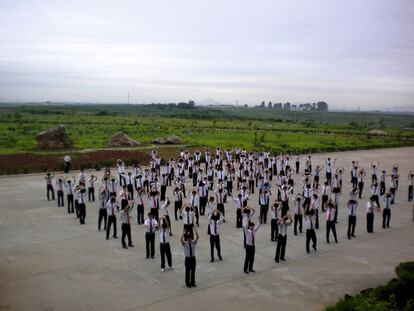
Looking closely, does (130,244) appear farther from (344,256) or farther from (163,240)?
(344,256)

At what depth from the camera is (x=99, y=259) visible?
1216 centimetres

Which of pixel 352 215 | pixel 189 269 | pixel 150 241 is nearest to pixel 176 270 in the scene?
pixel 189 269

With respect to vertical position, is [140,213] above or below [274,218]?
below

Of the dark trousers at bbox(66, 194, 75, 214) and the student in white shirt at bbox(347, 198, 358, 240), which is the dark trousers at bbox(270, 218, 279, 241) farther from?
the dark trousers at bbox(66, 194, 75, 214)

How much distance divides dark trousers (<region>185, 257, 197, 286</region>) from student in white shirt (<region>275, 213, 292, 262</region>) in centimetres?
293

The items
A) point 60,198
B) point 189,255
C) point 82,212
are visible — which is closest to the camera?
point 189,255

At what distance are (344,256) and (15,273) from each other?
960 cm

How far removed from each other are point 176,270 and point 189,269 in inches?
46.5

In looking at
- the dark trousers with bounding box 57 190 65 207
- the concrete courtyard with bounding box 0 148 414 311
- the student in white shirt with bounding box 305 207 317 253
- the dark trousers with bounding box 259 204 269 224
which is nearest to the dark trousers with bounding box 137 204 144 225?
the concrete courtyard with bounding box 0 148 414 311

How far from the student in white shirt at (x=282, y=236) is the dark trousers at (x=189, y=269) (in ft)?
9.62

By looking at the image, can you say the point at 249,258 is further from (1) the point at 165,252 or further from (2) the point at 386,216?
(2) the point at 386,216

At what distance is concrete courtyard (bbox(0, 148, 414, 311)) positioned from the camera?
9625mm

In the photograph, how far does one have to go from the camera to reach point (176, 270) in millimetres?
11336

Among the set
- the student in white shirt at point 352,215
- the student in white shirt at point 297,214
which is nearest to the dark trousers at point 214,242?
the student in white shirt at point 297,214
